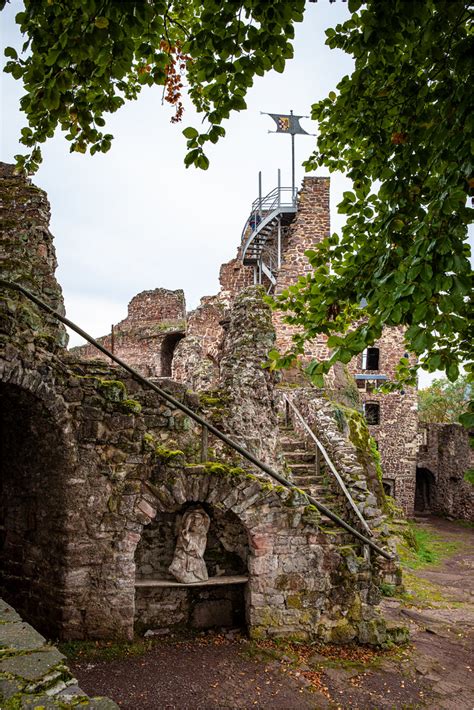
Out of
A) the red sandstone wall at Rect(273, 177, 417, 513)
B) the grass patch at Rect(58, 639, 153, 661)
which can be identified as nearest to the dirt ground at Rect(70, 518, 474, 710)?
the grass patch at Rect(58, 639, 153, 661)

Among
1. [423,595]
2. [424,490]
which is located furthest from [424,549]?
[424,490]

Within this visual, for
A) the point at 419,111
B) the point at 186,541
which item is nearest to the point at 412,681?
the point at 186,541

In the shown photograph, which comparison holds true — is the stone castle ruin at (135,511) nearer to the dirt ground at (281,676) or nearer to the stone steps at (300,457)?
the dirt ground at (281,676)

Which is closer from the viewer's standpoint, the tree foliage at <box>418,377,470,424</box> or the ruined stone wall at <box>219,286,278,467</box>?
the ruined stone wall at <box>219,286,278,467</box>

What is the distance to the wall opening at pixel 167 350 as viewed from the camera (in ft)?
75.4

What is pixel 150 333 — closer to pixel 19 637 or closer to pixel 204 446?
pixel 204 446

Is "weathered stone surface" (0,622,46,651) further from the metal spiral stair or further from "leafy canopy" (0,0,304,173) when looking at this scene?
the metal spiral stair

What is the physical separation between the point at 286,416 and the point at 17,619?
31.1 feet

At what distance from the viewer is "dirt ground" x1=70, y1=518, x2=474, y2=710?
578cm

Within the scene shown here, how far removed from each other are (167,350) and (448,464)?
1450 cm

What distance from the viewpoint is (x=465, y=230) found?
3.80m

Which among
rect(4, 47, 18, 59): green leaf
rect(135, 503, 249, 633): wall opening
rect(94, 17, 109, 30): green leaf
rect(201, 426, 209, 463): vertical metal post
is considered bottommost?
rect(135, 503, 249, 633): wall opening

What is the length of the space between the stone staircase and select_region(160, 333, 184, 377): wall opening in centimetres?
1150

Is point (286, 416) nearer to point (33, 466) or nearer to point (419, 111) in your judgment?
point (33, 466)
